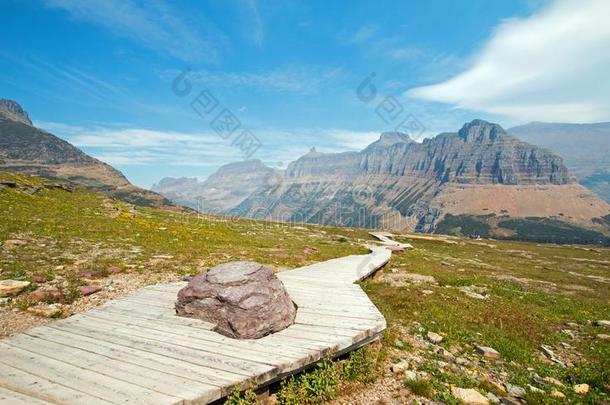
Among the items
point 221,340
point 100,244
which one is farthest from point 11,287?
point 221,340

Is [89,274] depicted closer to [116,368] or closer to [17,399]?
[116,368]

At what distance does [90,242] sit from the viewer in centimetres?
2170

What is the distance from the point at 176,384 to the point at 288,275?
32.3 feet

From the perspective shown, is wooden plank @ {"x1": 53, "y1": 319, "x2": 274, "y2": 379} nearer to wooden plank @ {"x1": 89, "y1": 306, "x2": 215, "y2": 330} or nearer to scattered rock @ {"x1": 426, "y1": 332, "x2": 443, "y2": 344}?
wooden plank @ {"x1": 89, "y1": 306, "x2": 215, "y2": 330}

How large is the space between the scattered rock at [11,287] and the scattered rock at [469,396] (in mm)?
15135

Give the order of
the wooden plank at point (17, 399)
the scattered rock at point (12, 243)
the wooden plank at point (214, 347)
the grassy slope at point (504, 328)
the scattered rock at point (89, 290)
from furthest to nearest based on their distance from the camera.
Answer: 1. the scattered rock at point (12, 243)
2. the scattered rock at point (89, 290)
3. the grassy slope at point (504, 328)
4. the wooden plank at point (214, 347)
5. the wooden plank at point (17, 399)

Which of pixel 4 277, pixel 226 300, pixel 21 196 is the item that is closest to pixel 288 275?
pixel 226 300

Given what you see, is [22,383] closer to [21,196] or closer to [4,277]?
[4,277]

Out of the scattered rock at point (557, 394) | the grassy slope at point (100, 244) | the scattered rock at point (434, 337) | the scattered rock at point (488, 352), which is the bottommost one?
the scattered rock at point (557, 394)

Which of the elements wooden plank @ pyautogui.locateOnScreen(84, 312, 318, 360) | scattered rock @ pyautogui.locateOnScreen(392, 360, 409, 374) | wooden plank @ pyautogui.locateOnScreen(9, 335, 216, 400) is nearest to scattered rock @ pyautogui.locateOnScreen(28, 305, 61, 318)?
wooden plank @ pyautogui.locateOnScreen(84, 312, 318, 360)

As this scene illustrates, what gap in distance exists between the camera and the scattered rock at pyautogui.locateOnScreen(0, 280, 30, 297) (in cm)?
1221

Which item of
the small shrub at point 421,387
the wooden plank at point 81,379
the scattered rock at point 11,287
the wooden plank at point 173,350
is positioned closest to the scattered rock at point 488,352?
the small shrub at point 421,387

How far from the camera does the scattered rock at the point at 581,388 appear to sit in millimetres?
9133

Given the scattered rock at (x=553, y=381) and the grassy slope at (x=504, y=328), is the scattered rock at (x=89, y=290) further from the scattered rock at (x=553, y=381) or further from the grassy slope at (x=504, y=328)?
the scattered rock at (x=553, y=381)
